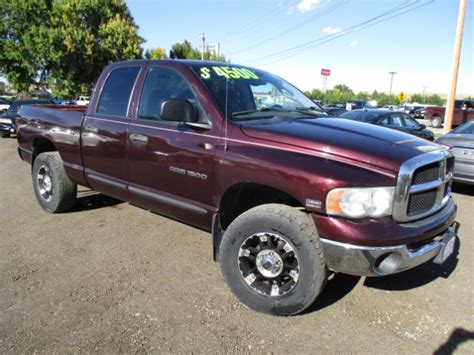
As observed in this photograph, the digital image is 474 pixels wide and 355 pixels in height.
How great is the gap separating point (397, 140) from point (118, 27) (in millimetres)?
30059

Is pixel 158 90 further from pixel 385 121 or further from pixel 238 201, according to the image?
pixel 385 121

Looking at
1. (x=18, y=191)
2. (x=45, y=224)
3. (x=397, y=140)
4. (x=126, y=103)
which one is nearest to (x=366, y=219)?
(x=397, y=140)

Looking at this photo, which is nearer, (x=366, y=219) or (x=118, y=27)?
(x=366, y=219)

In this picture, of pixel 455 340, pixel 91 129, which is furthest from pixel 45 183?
pixel 455 340

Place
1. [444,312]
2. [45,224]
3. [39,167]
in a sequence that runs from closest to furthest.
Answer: [444,312], [45,224], [39,167]

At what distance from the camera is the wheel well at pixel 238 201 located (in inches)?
121

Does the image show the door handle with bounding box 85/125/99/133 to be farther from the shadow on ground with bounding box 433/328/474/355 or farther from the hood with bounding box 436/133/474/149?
the hood with bounding box 436/133/474/149

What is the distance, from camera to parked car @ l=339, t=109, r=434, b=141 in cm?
1036

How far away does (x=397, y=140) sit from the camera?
2965 mm

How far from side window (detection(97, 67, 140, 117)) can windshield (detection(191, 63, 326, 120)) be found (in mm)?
877

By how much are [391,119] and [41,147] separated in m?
8.91

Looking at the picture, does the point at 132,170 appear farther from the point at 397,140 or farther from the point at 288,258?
the point at 397,140

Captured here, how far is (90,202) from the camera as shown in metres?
5.67

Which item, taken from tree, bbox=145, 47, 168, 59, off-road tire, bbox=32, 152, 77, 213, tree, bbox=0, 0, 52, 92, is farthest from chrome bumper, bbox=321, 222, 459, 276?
tree, bbox=145, 47, 168, 59
